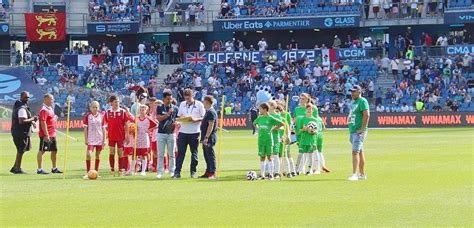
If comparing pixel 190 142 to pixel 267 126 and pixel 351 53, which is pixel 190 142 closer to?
pixel 267 126

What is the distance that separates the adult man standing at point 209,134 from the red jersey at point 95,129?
2788 mm

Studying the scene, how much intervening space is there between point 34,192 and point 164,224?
623 cm

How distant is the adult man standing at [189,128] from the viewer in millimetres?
24797

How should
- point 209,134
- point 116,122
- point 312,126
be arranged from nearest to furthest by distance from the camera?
point 209,134 → point 312,126 → point 116,122

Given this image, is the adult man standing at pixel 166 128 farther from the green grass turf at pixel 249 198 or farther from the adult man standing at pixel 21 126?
the adult man standing at pixel 21 126

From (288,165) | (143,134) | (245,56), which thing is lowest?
(288,165)

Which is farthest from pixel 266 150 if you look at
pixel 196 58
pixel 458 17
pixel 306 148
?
pixel 196 58

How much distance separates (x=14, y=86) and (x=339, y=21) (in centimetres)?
2121

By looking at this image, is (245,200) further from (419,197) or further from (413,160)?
(413,160)

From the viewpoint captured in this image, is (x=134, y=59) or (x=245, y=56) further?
(x=134, y=59)

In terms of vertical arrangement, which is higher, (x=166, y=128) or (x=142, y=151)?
(x=166, y=128)

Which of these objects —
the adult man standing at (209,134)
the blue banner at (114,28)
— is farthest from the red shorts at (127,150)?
the blue banner at (114,28)

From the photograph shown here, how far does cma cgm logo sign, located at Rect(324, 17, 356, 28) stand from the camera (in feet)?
230

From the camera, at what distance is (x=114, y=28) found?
7525 cm
